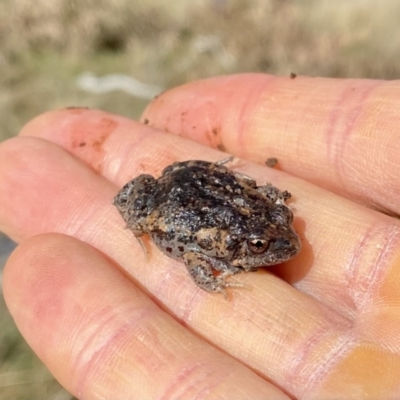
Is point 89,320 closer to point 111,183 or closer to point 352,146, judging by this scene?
point 111,183

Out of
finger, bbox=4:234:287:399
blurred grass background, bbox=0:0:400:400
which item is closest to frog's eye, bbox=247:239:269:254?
finger, bbox=4:234:287:399

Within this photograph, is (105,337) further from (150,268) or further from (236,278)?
(236,278)

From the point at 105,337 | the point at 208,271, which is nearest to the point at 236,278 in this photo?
the point at 208,271

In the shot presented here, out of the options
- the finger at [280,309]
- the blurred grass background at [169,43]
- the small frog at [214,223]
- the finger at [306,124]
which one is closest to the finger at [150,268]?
the finger at [280,309]

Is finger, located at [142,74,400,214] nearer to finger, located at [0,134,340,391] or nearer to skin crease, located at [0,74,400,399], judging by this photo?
skin crease, located at [0,74,400,399]

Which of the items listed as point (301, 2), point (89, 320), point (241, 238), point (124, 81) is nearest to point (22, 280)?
point (89, 320)
